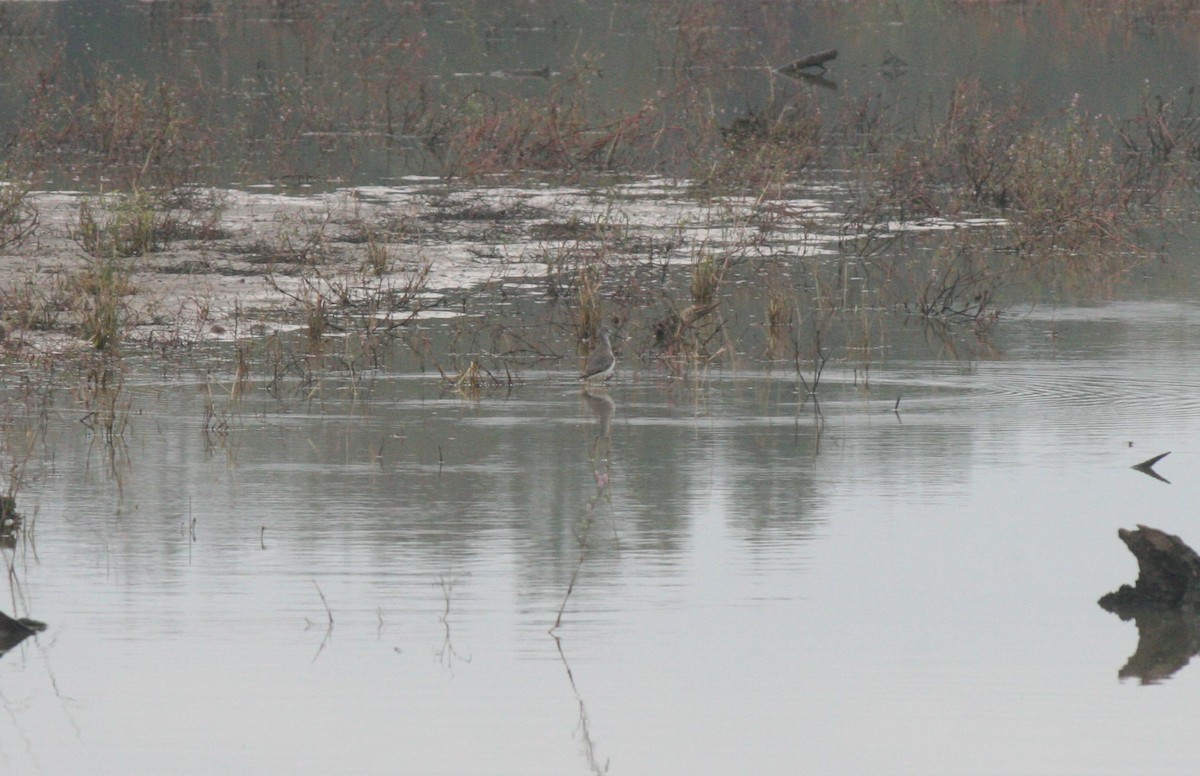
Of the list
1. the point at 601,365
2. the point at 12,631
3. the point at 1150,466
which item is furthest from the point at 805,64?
the point at 12,631

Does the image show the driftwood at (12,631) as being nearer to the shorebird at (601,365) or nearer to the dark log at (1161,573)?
the dark log at (1161,573)

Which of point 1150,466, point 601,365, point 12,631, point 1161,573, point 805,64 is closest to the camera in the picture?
point 12,631

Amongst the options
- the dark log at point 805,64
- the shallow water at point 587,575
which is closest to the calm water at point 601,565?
the shallow water at point 587,575

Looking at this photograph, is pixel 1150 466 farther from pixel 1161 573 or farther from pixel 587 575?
pixel 587 575

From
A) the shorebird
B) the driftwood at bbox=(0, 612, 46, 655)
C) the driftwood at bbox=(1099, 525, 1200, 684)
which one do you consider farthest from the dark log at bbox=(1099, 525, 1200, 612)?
the shorebird

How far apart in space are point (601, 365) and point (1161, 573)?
4649 mm

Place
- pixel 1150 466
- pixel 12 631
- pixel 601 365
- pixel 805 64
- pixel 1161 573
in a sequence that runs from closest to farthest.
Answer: pixel 12 631 → pixel 1161 573 → pixel 1150 466 → pixel 601 365 → pixel 805 64

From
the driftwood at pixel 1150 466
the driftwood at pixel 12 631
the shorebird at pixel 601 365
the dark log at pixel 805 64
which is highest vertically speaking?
the dark log at pixel 805 64

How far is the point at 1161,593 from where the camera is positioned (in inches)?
286

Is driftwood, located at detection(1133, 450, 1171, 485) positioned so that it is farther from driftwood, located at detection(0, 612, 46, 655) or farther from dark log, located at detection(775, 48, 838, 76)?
dark log, located at detection(775, 48, 838, 76)

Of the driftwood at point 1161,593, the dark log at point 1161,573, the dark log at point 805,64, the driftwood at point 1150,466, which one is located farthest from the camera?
the dark log at point 805,64

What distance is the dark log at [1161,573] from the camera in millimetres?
7145

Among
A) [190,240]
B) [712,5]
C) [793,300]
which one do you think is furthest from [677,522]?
[712,5]

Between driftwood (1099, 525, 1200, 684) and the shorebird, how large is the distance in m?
4.46
